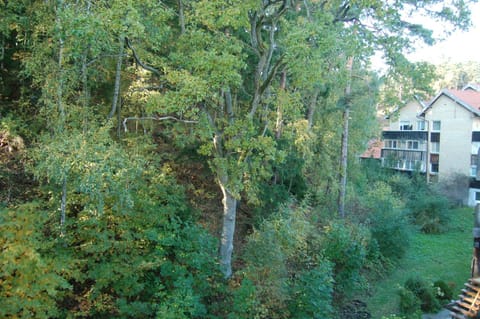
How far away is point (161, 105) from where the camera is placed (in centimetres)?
835

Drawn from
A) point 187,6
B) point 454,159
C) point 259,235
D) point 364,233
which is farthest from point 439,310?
point 454,159

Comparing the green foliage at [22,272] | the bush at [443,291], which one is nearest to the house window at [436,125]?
the bush at [443,291]

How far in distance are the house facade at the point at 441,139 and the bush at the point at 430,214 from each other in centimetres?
564

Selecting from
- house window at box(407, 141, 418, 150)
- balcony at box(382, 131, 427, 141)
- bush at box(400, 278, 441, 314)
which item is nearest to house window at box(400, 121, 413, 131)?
balcony at box(382, 131, 427, 141)

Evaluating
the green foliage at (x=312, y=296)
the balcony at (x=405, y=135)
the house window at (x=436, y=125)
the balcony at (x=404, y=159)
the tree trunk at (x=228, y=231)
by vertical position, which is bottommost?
the green foliage at (x=312, y=296)

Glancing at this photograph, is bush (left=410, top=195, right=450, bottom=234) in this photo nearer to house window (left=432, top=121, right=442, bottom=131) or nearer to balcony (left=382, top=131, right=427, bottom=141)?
house window (left=432, top=121, right=442, bottom=131)

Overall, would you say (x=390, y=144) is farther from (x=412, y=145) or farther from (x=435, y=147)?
(x=435, y=147)

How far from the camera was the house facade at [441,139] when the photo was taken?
87.5 feet

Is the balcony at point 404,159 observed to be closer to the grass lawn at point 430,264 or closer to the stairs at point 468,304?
the grass lawn at point 430,264

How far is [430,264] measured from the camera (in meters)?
16.0

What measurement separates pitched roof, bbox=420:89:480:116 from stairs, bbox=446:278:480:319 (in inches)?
723

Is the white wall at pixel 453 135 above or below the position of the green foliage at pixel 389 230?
above

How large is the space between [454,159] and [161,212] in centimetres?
2613

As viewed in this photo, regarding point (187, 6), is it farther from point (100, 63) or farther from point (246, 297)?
point (246, 297)
